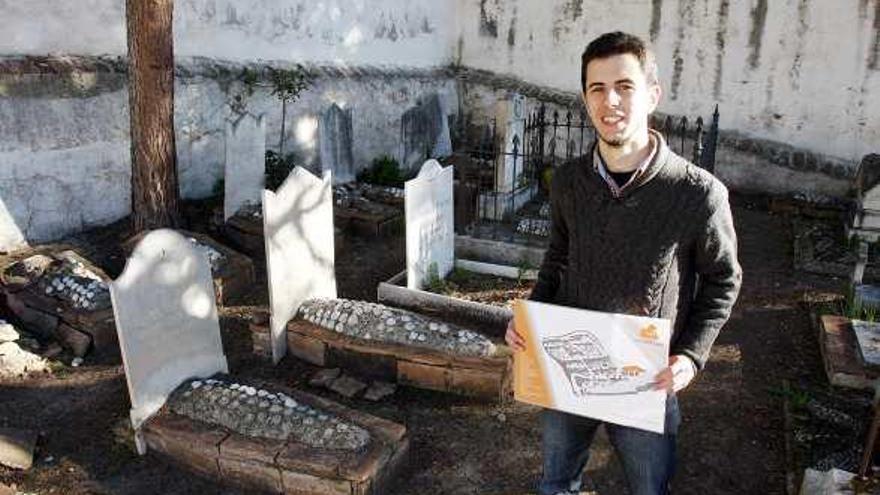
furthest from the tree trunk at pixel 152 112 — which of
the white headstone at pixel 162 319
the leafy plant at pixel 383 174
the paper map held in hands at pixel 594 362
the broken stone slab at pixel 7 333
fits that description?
the paper map held in hands at pixel 594 362

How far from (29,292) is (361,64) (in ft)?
20.5

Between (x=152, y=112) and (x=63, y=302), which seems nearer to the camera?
(x=63, y=302)

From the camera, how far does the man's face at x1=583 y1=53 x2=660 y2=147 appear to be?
214cm

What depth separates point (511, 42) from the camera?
465 inches

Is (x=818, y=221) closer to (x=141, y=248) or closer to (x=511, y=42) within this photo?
(x=511, y=42)

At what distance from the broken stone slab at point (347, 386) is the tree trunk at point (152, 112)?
9.36 ft

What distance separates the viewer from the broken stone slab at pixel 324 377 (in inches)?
183

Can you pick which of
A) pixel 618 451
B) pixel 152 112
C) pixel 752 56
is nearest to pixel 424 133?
pixel 752 56

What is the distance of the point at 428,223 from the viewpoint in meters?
6.10

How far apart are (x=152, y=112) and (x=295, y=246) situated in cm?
211

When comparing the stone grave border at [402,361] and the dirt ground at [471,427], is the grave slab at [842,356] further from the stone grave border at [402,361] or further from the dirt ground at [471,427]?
the stone grave border at [402,361]

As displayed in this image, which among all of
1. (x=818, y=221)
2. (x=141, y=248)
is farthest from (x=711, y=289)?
(x=818, y=221)

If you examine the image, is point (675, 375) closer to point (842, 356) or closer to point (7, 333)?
point (842, 356)

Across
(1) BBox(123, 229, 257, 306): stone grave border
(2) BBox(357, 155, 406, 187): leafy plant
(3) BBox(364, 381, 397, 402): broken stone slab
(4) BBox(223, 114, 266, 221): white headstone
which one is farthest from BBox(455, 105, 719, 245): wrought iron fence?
(3) BBox(364, 381, 397, 402): broken stone slab
